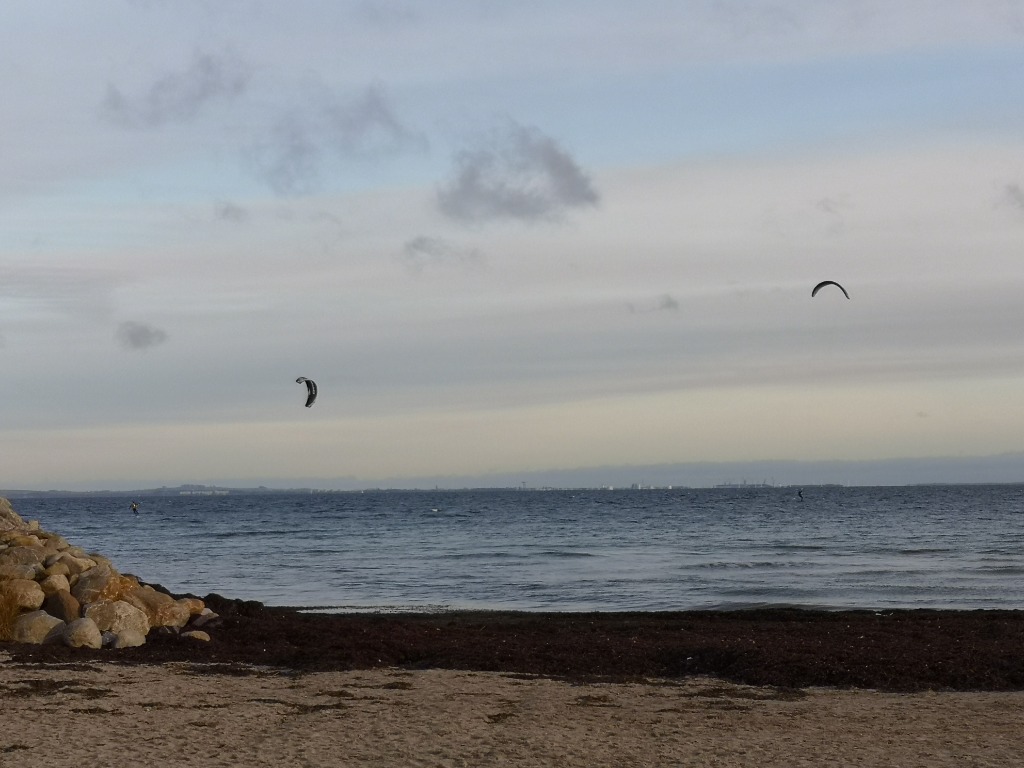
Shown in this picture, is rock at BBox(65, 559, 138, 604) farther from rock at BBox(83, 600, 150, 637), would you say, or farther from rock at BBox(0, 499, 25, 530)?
rock at BBox(0, 499, 25, 530)

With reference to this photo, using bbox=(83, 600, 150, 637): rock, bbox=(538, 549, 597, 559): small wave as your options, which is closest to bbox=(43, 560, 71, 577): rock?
bbox=(83, 600, 150, 637): rock

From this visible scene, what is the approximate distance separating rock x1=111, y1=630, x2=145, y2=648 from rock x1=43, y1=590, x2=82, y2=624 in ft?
2.67

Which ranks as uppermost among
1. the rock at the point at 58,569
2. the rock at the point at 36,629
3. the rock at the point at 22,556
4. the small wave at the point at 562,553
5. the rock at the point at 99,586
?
the rock at the point at 22,556

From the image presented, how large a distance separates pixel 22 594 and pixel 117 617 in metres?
1.37

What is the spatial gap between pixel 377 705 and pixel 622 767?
373 centimetres

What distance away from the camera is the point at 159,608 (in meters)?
17.3

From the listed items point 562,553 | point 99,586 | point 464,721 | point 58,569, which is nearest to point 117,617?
point 99,586

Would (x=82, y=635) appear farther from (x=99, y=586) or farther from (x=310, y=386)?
(x=310, y=386)

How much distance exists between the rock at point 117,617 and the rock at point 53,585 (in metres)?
0.56

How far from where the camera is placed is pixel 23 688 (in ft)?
41.0

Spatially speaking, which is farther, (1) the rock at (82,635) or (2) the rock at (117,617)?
(2) the rock at (117,617)

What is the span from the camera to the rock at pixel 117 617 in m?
16.2

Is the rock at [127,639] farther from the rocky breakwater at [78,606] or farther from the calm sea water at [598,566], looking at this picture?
the calm sea water at [598,566]

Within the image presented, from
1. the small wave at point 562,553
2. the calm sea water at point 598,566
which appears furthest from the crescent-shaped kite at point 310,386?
the small wave at point 562,553
